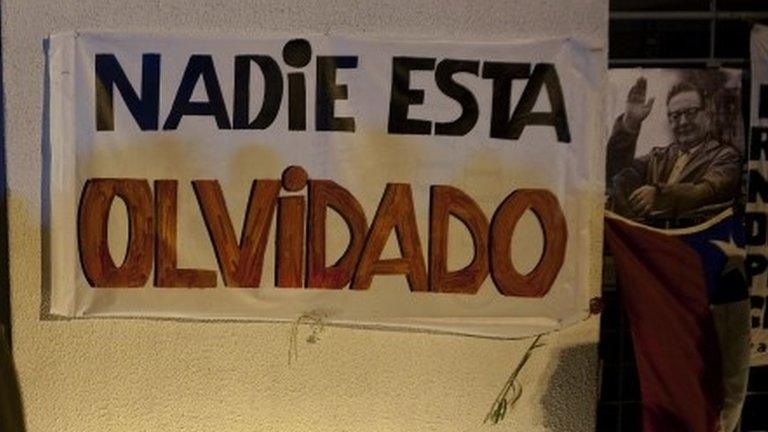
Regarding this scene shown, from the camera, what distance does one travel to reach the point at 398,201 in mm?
3785

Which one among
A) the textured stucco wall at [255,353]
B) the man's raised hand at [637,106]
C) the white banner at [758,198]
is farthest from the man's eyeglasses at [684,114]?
the textured stucco wall at [255,353]

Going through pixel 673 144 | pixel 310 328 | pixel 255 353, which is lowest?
pixel 255 353

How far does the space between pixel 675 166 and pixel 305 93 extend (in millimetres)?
1835

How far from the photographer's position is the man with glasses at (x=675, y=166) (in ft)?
12.5

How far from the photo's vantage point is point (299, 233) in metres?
3.80

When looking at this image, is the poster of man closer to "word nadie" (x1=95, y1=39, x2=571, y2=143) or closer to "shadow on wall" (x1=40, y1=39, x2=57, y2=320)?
"word nadie" (x1=95, y1=39, x2=571, y2=143)

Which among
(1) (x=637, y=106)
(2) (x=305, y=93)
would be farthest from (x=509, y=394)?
(2) (x=305, y=93)

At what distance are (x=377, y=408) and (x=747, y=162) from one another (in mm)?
2215

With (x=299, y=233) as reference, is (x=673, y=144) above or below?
above

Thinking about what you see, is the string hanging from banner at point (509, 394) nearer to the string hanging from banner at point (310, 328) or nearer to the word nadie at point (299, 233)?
the word nadie at point (299, 233)

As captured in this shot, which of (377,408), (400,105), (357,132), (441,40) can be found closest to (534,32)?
(441,40)

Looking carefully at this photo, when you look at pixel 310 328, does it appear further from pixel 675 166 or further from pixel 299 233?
pixel 675 166

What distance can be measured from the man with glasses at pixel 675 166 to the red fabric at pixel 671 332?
0.18m

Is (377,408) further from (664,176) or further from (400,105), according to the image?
(664,176)
